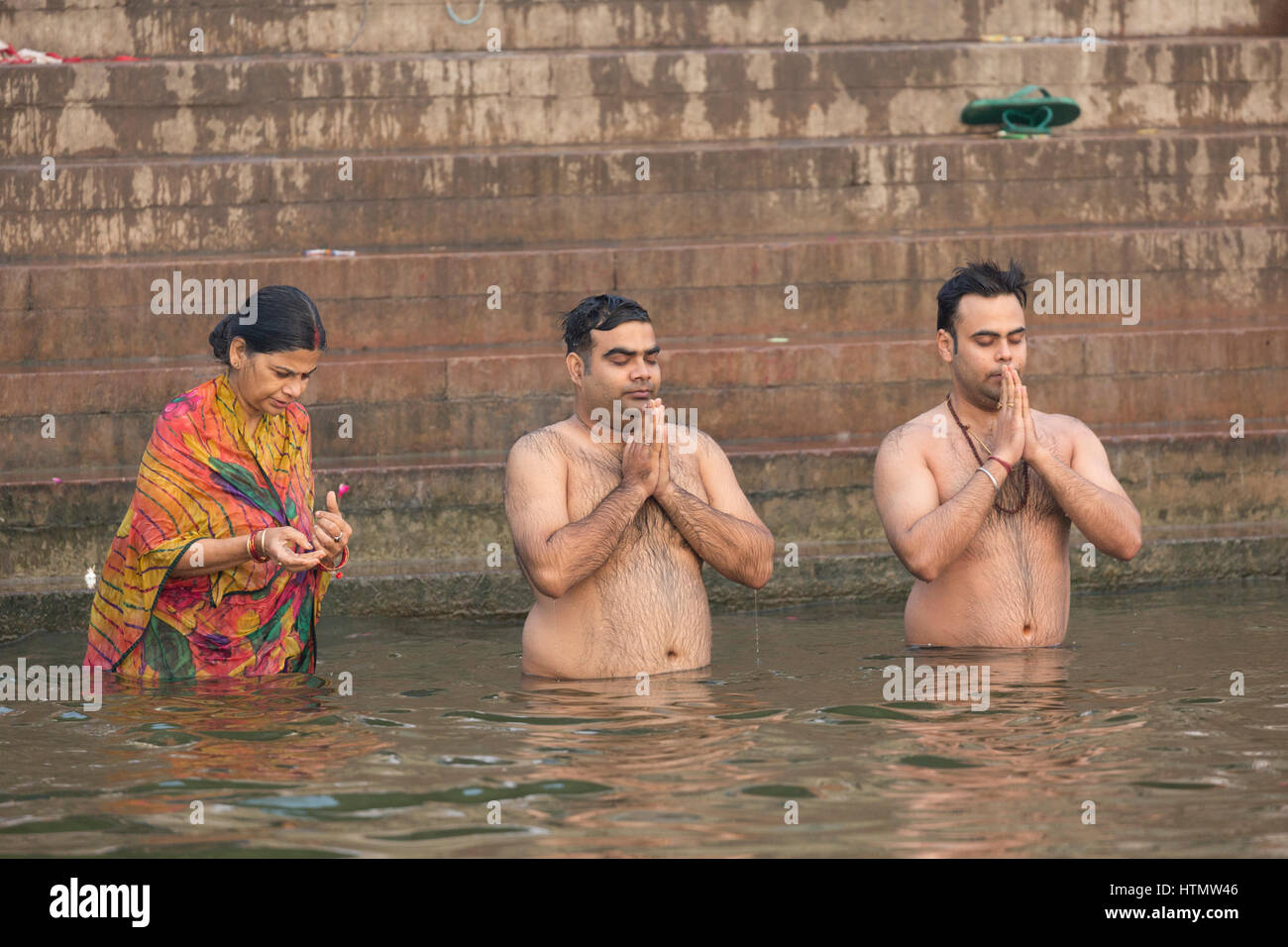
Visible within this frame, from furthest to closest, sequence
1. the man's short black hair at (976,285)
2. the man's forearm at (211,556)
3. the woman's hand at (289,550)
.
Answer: the man's short black hair at (976,285) → the man's forearm at (211,556) → the woman's hand at (289,550)

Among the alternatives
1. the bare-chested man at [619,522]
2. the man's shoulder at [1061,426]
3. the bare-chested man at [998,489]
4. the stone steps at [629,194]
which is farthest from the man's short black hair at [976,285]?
the stone steps at [629,194]

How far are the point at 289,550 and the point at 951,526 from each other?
7.45ft

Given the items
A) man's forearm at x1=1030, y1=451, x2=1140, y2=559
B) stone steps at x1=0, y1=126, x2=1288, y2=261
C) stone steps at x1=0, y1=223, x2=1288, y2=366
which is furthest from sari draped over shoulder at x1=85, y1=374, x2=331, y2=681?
stone steps at x1=0, y1=126, x2=1288, y2=261

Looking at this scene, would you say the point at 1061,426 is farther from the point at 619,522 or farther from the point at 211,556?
the point at 211,556

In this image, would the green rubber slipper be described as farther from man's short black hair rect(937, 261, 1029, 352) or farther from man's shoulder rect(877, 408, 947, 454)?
man's shoulder rect(877, 408, 947, 454)

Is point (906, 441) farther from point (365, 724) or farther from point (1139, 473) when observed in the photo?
point (1139, 473)

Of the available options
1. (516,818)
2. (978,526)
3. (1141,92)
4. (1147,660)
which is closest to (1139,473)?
(1147,660)

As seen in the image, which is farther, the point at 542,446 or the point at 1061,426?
the point at 1061,426

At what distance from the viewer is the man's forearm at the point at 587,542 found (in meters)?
5.61

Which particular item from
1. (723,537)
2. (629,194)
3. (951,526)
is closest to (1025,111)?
(629,194)

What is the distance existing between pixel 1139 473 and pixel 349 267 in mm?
4545

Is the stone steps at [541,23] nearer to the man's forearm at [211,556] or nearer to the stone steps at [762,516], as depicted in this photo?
the stone steps at [762,516]

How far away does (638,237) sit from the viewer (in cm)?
1054

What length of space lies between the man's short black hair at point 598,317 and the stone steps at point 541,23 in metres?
6.35
